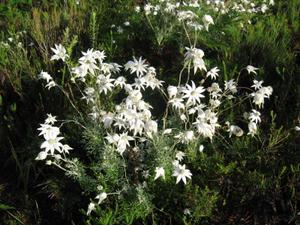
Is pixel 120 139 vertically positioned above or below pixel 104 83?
below

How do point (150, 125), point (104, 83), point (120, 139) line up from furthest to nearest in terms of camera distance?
point (104, 83), point (120, 139), point (150, 125)

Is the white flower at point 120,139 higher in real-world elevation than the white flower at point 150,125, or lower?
lower

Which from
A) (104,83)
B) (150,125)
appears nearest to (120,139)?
(150,125)

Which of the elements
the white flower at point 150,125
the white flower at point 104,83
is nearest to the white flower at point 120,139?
the white flower at point 150,125

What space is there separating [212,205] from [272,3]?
122 inches

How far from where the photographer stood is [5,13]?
4695mm

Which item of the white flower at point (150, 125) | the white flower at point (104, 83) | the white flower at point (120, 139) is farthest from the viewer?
the white flower at point (104, 83)

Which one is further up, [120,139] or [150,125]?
[150,125]

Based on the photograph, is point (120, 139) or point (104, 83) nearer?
point (120, 139)

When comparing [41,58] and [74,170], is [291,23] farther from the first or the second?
[74,170]

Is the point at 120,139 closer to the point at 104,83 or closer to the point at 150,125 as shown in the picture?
the point at 150,125

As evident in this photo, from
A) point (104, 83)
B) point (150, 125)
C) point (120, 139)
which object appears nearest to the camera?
point (150, 125)

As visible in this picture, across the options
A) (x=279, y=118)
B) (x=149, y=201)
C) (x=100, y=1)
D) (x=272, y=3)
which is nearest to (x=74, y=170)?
(x=149, y=201)

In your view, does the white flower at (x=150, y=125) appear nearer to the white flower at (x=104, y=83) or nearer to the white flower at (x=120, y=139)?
the white flower at (x=120, y=139)
